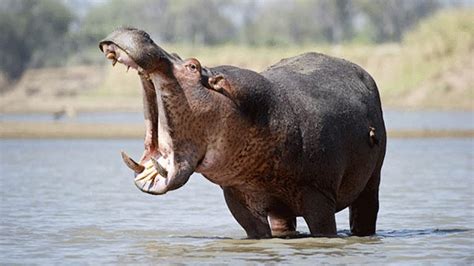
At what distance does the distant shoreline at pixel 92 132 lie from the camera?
2655cm

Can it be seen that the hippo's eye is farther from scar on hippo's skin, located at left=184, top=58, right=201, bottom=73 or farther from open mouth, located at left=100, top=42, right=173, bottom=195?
open mouth, located at left=100, top=42, right=173, bottom=195

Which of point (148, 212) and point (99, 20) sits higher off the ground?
point (99, 20)

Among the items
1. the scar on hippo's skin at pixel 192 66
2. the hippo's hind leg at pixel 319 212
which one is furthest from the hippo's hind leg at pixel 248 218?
the scar on hippo's skin at pixel 192 66

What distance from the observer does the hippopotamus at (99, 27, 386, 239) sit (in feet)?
24.1

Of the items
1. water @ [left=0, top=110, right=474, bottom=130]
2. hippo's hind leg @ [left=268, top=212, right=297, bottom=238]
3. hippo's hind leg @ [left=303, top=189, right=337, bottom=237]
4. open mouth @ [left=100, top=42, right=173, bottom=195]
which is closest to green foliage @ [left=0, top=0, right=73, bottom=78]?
water @ [left=0, top=110, right=474, bottom=130]

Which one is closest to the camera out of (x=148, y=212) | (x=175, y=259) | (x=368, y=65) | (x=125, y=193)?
(x=175, y=259)

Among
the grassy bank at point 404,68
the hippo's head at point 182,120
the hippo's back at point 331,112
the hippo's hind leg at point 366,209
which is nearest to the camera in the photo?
the hippo's head at point 182,120

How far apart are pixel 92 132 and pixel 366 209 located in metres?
20.2

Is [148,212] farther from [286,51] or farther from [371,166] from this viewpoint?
[286,51]

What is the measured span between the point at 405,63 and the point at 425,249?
41.5m

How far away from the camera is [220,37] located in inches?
3999

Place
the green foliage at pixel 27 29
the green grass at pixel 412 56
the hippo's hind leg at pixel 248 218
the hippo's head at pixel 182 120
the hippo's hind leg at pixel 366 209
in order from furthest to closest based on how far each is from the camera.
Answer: the green foliage at pixel 27 29 → the green grass at pixel 412 56 → the hippo's hind leg at pixel 366 209 → the hippo's hind leg at pixel 248 218 → the hippo's head at pixel 182 120

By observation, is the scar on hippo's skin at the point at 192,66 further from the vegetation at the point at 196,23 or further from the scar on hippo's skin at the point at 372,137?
the vegetation at the point at 196,23

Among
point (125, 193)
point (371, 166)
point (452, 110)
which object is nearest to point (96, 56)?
point (452, 110)
